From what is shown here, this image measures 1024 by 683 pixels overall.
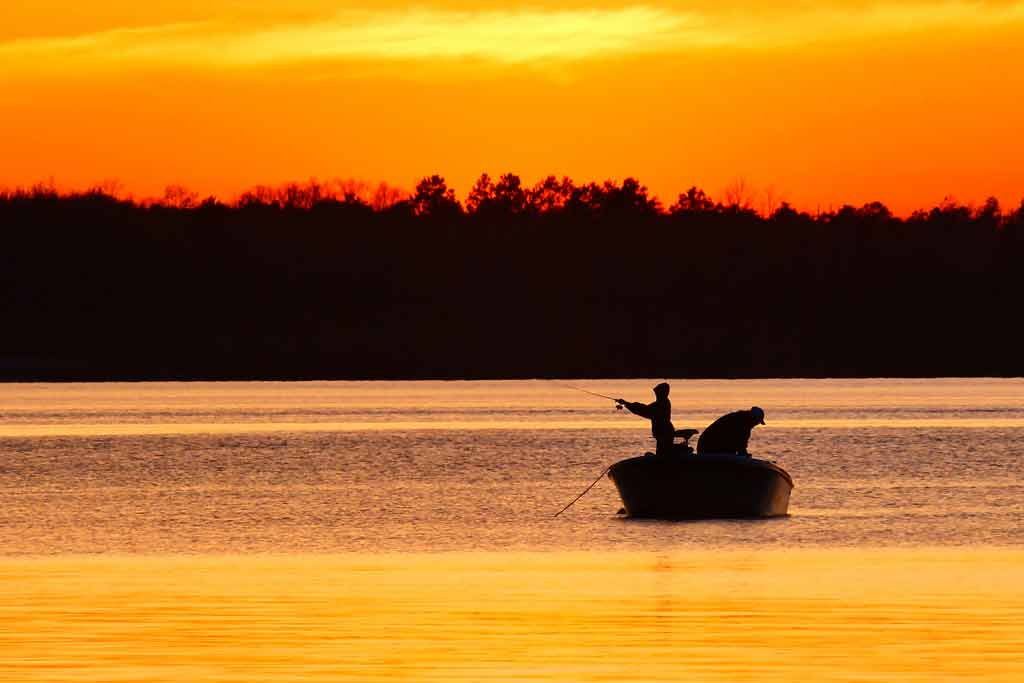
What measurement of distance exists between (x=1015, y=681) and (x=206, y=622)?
30.2ft

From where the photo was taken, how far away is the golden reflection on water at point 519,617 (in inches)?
891

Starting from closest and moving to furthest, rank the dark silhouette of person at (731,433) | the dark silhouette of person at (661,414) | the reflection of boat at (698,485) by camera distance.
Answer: the dark silhouette of person at (661,414)
the reflection of boat at (698,485)
the dark silhouette of person at (731,433)

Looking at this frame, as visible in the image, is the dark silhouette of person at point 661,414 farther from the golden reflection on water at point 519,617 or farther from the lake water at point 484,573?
the golden reflection on water at point 519,617

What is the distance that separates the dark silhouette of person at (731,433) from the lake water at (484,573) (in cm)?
140

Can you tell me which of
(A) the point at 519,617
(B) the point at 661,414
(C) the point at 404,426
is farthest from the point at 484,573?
(C) the point at 404,426

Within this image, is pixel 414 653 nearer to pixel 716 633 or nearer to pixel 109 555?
pixel 716 633

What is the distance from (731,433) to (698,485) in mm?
1099

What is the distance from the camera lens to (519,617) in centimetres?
2658

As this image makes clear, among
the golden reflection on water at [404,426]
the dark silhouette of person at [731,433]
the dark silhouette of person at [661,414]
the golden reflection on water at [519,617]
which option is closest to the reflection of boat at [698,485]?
the dark silhouette of person at [731,433]

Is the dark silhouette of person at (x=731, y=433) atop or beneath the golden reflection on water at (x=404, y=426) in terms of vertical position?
atop

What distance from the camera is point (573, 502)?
49.3 metres

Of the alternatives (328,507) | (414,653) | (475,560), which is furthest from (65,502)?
(414,653)

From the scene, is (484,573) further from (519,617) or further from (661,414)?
(661,414)

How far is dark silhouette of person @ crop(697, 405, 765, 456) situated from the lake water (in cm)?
140
